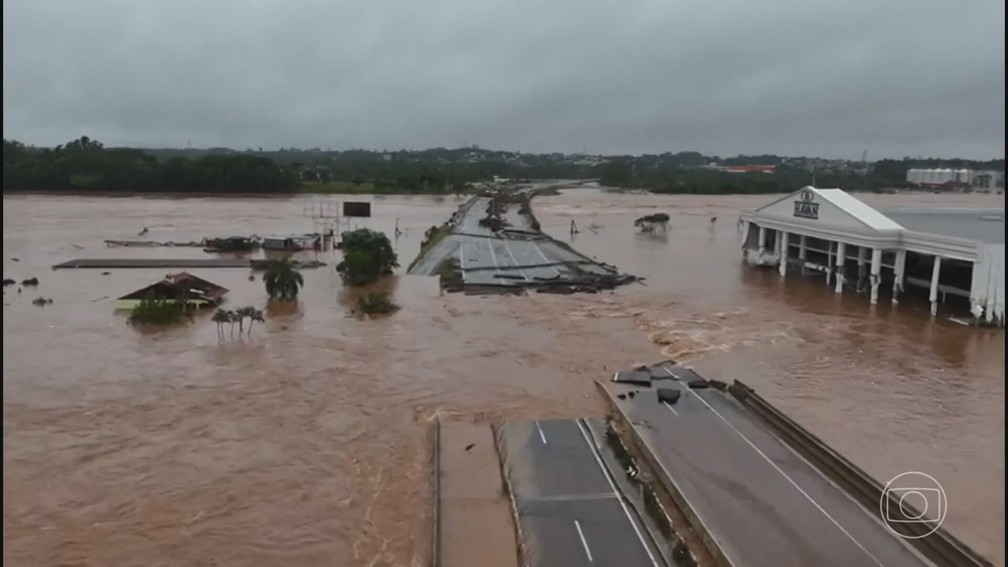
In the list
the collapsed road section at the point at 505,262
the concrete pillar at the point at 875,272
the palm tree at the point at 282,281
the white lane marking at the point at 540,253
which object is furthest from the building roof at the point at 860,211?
the palm tree at the point at 282,281

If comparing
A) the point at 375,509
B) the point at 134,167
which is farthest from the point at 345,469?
the point at 134,167

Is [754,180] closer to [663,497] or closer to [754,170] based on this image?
[754,170]

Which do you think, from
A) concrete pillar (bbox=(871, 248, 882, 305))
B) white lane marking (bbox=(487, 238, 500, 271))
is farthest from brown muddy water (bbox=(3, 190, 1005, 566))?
white lane marking (bbox=(487, 238, 500, 271))

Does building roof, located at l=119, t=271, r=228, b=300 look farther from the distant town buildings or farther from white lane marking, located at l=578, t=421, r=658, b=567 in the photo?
the distant town buildings

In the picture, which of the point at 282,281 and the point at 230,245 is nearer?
the point at 282,281

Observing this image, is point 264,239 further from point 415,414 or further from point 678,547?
point 678,547

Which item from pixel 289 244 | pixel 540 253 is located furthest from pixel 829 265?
pixel 289 244
